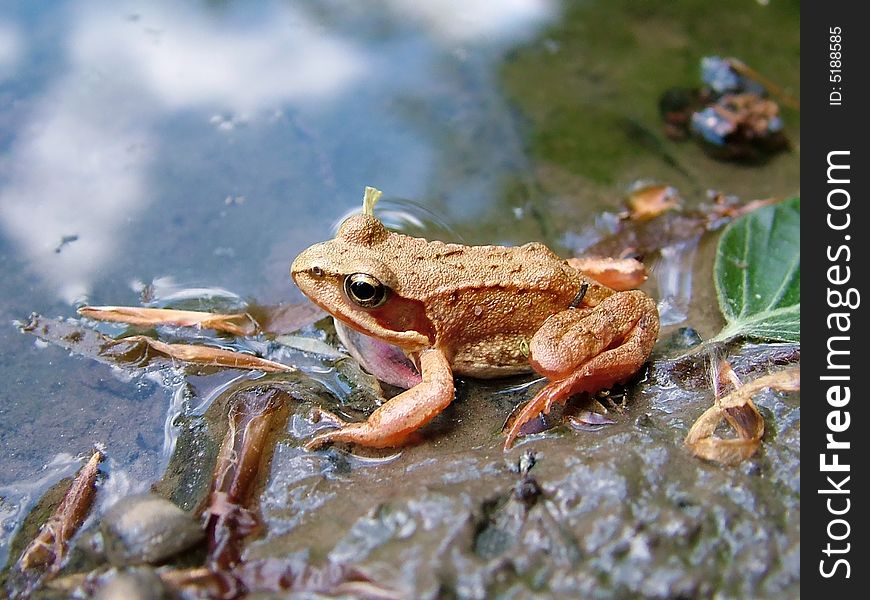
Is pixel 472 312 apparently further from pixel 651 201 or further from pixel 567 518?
pixel 651 201

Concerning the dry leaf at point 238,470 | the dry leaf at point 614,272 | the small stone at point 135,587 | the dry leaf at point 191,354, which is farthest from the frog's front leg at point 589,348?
the small stone at point 135,587

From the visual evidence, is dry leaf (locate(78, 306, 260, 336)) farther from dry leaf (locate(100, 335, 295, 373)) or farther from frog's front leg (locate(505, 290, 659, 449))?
frog's front leg (locate(505, 290, 659, 449))

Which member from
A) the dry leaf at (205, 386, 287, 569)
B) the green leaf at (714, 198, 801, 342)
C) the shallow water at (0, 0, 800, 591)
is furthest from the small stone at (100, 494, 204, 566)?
the green leaf at (714, 198, 801, 342)

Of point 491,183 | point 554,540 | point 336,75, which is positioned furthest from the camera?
point 336,75

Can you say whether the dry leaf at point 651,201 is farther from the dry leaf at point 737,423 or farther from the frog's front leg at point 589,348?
the dry leaf at point 737,423

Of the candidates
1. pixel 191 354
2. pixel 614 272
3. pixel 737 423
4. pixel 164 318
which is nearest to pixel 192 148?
pixel 164 318
